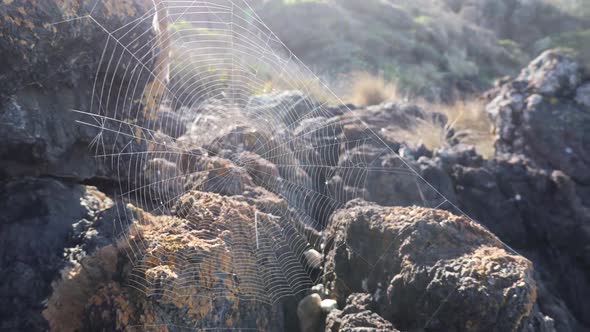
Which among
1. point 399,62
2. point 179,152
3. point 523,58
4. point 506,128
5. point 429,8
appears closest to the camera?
point 179,152

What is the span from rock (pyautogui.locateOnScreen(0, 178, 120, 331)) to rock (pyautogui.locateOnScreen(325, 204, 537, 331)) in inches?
54.4

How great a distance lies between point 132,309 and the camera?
8.00 ft

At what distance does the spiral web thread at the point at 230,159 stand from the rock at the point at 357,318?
1.46 feet

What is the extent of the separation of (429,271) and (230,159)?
1.86 metres

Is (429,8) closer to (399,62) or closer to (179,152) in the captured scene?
(399,62)

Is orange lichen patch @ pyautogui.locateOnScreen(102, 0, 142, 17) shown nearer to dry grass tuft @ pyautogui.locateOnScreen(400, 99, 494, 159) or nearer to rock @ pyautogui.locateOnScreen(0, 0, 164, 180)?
rock @ pyautogui.locateOnScreen(0, 0, 164, 180)

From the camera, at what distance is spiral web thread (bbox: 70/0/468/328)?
9.75ft

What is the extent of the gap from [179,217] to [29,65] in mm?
1186

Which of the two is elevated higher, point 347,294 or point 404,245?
point 404,245

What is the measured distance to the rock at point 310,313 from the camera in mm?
2916

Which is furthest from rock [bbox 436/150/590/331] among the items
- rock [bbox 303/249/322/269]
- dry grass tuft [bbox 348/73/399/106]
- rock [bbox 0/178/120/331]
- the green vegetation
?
the green vegetation

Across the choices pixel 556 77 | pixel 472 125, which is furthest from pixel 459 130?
pixel 556 77

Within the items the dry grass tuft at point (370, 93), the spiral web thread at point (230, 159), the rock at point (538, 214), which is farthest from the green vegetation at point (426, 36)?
the spiral web thread at point (230, 159)

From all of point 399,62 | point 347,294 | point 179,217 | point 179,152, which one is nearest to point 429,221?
point 347,294
